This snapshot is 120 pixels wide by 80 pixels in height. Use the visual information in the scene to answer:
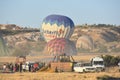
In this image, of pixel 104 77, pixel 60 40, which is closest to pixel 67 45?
pixel 60 40

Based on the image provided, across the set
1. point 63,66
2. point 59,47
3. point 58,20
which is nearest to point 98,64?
point 63,66

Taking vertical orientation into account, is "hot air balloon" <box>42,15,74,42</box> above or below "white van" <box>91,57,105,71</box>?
above

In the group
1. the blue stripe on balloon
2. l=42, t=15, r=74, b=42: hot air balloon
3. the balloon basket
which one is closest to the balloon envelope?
l=42, t=15, r=74, b=42: hot air balloon

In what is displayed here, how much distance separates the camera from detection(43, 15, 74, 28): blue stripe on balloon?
113 m

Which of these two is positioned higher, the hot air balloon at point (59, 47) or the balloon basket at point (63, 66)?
the hot air balloon at point (59, 47)

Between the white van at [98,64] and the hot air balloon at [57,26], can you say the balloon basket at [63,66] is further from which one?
the hot air balloon at [57,26]

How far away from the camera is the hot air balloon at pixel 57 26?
371 feet

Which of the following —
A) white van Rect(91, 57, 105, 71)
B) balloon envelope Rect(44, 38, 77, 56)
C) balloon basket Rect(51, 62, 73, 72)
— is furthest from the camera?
balloon envelope Rect(44, 38, 77, 56)

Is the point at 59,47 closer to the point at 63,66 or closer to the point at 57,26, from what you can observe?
the point at 57,26

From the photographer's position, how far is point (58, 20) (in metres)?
114

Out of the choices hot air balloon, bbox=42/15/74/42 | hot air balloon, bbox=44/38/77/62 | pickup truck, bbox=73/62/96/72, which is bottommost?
pickup truck, bbox=73/62/96/72

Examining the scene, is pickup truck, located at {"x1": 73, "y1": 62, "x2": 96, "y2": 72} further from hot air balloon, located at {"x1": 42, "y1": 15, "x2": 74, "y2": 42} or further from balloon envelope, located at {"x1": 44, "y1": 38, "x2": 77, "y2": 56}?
hot air balloon, located at {"x1": 42, "y1": 15, "x2": 74, "y2": 42}

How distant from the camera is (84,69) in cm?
5822

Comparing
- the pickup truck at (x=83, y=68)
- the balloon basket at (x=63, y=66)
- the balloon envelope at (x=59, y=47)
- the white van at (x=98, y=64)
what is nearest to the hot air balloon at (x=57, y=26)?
the balloon envelope at (x=59, y=47)
